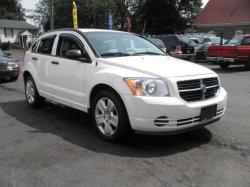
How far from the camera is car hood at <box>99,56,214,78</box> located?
4.94 m

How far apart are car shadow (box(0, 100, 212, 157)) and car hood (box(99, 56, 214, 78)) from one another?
1.04 metres

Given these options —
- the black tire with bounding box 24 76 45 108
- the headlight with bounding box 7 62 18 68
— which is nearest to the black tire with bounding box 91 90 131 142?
the black tire with bounding box 24 76 45 108

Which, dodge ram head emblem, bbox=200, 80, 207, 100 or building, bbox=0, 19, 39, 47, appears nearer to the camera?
dodge ram head emblem, bbox=200, 80, 207, 100

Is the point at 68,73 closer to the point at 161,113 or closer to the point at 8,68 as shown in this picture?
the point at 161,113

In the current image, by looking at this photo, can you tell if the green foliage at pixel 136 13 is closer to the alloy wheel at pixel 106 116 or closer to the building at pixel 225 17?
the building at pixel 225 17

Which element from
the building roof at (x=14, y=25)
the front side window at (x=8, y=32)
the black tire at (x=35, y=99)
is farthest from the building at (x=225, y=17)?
the black tire at (x=35, y=99)

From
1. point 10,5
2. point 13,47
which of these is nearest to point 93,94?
point 13,47

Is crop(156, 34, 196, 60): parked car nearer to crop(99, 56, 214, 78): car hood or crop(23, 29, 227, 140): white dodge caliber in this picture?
crop(23, 29, 227, 140): white dodge caliber

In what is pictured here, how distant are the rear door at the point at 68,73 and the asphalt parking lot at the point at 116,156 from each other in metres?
0.53

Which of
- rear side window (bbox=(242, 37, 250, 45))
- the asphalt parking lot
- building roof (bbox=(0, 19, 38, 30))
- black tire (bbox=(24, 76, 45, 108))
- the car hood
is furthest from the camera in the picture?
building roof (bbox=(0, 19, 38, 30))

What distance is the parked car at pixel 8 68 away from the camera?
12805mm

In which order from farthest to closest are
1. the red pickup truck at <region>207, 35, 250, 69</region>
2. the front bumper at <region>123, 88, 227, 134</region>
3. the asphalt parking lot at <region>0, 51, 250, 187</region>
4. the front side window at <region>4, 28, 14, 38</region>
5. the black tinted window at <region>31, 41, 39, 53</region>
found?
the front side window at <region>4, 28, 14, 38</region>
the red pickup truck at <region>207, 35, 250, 69</region>
the black tinted window at <region>31, 41, 39, 53</region>
the front bumper at <region>123, 88, 227, 134</region>
the asphalt parking lot at <region>0, 51, 250, 187</region>

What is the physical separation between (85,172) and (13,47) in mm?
58774

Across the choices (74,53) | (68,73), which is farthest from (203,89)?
(68,73)
